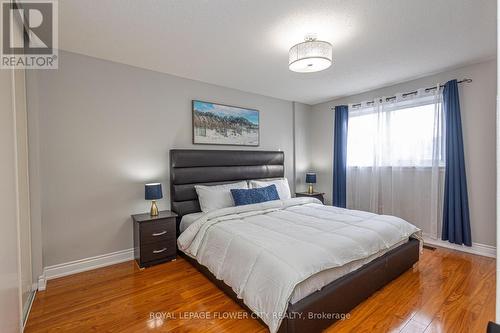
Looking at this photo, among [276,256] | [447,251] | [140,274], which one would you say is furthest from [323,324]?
[447,251]

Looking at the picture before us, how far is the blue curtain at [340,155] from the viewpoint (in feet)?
14.7

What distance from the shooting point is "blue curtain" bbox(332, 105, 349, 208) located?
4.48 metres

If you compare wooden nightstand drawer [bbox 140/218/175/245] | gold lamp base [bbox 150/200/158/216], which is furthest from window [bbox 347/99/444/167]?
gold lamp base [bbox 150/200/158/216]

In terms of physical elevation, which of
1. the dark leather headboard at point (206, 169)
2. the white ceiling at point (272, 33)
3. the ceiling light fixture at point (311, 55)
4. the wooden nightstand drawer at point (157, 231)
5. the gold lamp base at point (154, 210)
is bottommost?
the wooden nightstand drawer at point (157, 231)

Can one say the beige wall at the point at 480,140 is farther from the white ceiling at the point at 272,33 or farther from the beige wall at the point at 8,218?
the beige wall at the point at 8,218

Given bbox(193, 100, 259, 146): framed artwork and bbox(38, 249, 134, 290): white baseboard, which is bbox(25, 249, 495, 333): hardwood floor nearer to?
bbox(38, 249, 134, 290): white baseboard

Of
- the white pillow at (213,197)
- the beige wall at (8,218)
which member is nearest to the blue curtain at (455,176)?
the white pillow at (213,197)

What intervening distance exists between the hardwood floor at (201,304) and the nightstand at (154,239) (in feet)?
0.59

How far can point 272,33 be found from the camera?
7.46 feet

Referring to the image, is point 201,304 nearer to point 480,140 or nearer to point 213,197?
point 213,197

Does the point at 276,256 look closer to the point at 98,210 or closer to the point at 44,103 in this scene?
the point at 98,210

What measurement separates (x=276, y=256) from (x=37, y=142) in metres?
2.70

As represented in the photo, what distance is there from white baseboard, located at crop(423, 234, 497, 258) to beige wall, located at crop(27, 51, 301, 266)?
398 cm

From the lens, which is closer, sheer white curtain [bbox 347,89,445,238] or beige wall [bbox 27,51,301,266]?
beige wall [bbox 27,51,301,266]
